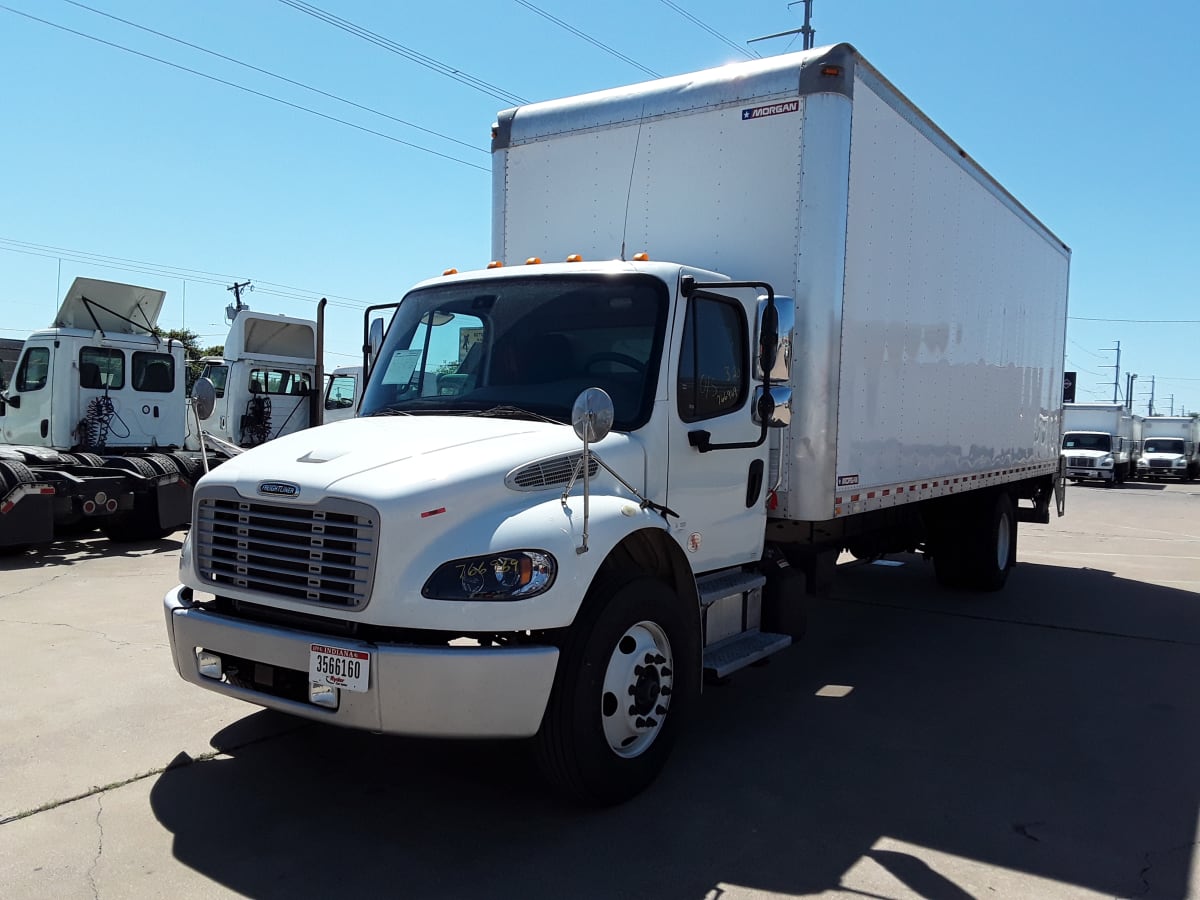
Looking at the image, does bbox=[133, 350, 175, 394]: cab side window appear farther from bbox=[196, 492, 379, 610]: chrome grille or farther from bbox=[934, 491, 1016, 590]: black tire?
bbox=[934, 491, 1016, 590]: black tire

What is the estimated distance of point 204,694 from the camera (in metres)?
5.77

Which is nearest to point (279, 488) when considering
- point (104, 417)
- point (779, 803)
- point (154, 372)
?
point (779, 803)

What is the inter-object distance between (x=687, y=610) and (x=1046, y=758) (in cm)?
219

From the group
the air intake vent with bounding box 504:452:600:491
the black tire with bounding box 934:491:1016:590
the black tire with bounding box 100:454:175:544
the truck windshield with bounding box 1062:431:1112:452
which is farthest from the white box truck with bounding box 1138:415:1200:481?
the air intake vent with bounding box 504:452:600:491

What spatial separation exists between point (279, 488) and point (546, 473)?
111 cm

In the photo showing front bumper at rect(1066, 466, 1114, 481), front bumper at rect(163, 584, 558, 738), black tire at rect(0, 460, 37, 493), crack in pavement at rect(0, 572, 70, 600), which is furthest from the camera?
front bumper at rect(1066, 466, 1114, 481)

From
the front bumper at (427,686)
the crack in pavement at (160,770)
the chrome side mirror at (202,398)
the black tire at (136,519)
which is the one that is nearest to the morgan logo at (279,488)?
the front bumper at (427,686)

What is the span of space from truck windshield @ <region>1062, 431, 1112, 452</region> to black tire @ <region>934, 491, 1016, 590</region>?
2833 centimetres

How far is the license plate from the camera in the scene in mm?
3594

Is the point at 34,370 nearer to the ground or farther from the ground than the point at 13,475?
farther from the ground

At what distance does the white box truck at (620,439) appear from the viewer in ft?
12.2

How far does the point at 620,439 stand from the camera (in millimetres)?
4449

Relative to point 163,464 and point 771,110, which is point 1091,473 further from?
point 771,110

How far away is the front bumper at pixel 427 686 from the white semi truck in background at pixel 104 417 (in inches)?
322
